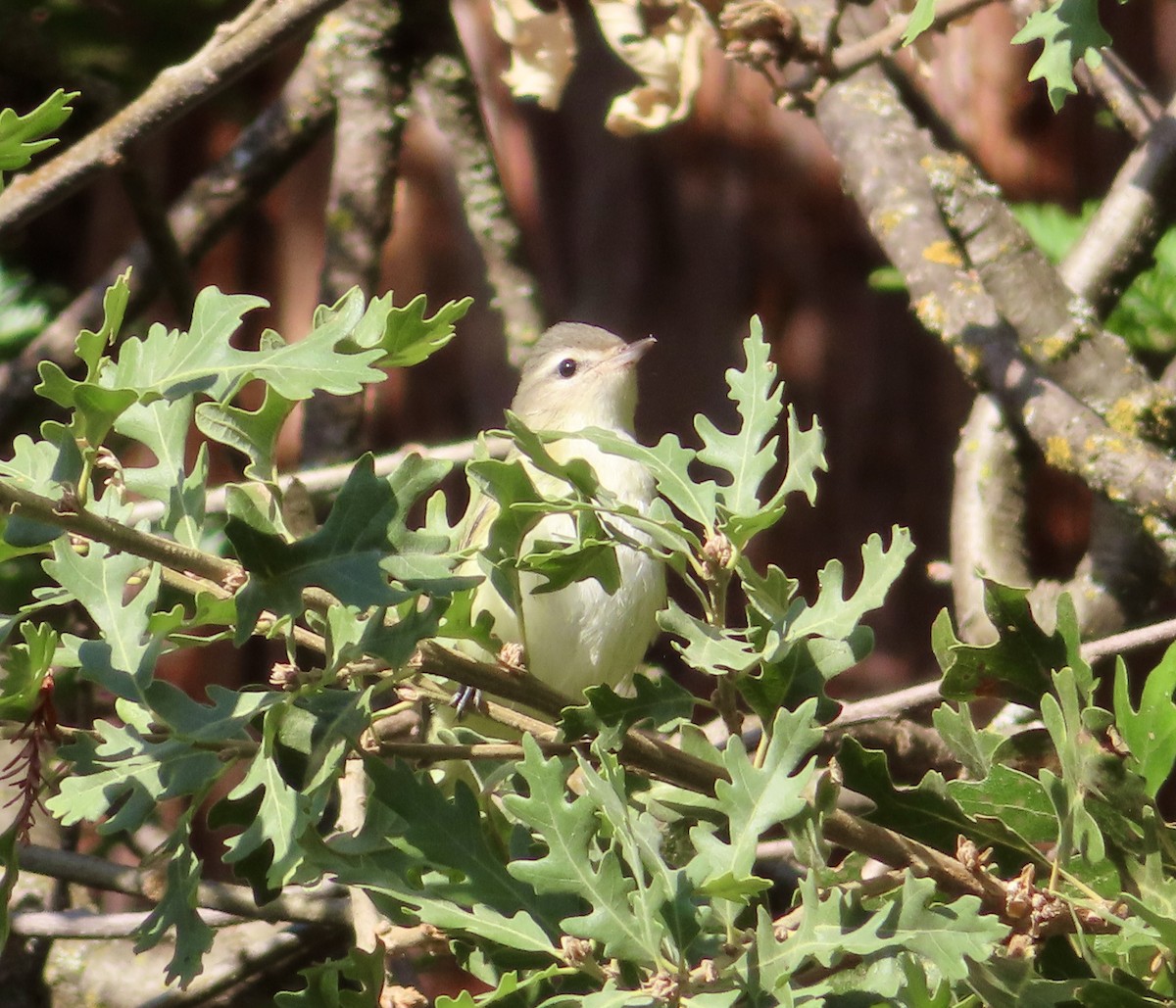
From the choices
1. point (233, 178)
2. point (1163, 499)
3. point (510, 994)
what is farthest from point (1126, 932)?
point (233, 178)

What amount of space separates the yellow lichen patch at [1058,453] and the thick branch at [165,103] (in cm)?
171

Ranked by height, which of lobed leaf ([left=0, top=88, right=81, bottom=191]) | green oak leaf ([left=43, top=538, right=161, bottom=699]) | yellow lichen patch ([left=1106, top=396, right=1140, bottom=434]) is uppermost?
lobed leaf ([left=0, top=88, right=81, bottom=191])

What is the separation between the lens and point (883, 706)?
2.29 metres

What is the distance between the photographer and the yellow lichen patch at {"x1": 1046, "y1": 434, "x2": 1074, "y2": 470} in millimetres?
2852

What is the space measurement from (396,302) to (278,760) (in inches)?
139

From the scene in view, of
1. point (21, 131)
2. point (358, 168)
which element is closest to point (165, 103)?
point (358, 168)

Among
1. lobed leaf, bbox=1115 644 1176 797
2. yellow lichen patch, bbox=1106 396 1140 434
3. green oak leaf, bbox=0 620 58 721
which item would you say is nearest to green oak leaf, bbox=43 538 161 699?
green oak leaf, bbox=0 620 58 721

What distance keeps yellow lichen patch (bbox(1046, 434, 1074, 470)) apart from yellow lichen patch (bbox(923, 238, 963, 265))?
617mm

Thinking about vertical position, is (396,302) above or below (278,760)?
below

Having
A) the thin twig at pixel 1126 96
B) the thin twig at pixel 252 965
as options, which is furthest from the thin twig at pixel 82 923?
the thin twig at pixel 1126 96

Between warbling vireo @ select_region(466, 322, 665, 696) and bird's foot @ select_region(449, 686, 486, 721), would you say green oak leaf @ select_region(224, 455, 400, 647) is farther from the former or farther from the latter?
warbling vireo @ select_region(466, 322, 665, 696)

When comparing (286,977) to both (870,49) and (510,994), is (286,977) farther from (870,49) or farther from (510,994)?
(870,49)

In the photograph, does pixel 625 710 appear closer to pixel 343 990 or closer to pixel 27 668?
Answer: pixel 343 990

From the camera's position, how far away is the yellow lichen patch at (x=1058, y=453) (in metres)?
2.85
